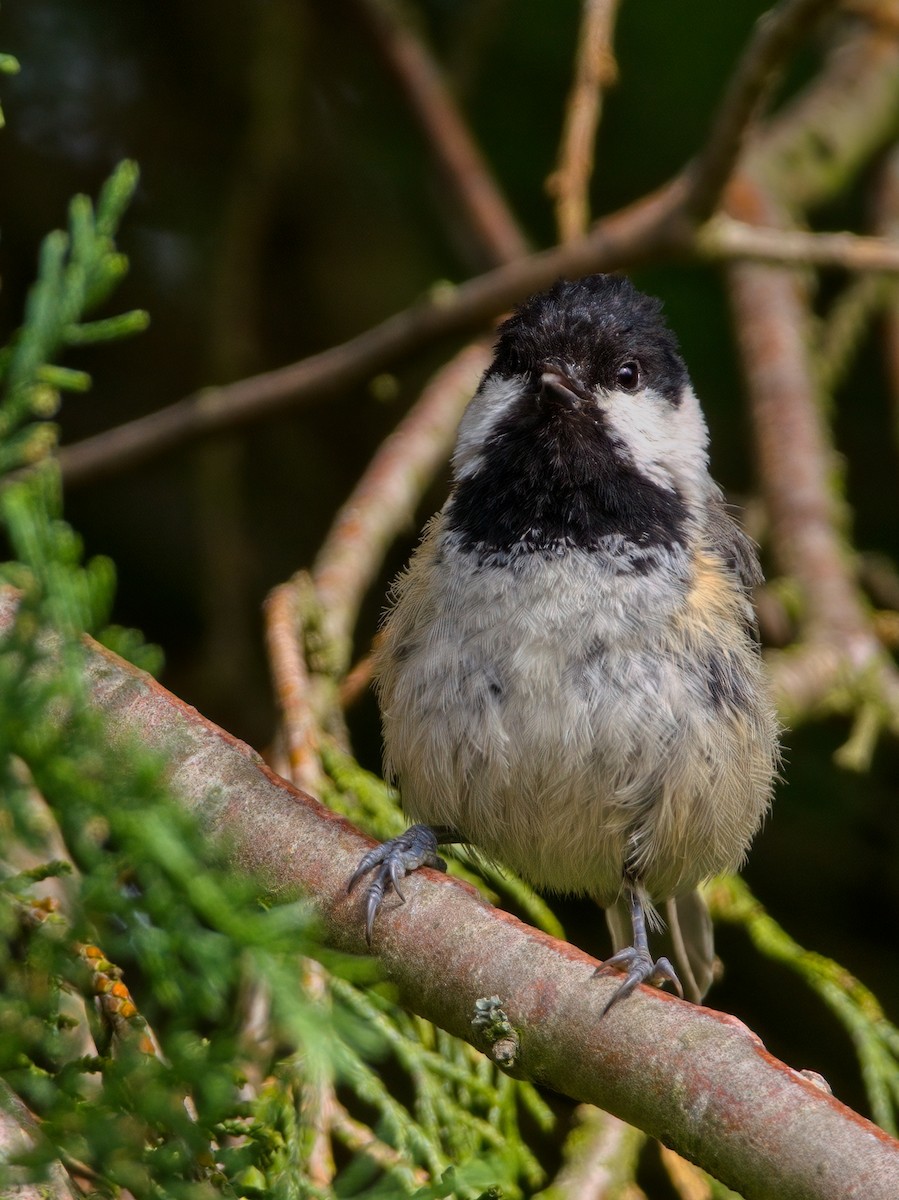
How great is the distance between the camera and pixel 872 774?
12.4ft

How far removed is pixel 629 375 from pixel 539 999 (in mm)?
1340

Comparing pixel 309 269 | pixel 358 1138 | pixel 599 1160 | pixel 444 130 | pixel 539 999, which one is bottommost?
pixel 599 1160

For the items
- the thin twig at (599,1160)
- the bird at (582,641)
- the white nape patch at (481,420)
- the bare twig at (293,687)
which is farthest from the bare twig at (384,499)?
the thin twig at (599,1160)

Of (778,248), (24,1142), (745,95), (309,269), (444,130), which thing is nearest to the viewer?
(24,1142)

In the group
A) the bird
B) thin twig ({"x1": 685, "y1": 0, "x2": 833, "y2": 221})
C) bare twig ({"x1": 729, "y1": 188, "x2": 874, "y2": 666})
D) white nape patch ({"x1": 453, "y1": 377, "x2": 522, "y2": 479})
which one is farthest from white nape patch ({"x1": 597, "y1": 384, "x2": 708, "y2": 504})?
bare twig ({"x1": 729, "y1": 188, "x2": 874, "y2": 666})

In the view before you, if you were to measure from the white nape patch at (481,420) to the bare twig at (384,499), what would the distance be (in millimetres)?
Result: 387

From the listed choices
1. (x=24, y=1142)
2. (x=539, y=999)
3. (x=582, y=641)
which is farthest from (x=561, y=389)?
(x=24, y=1142)

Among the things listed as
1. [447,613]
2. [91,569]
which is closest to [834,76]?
[447,613]

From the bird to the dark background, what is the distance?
117 centimetres

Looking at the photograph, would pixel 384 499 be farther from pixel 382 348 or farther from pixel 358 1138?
pixel 358 1138

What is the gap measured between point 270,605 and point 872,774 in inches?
83.7

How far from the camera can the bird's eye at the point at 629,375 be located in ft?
8.00

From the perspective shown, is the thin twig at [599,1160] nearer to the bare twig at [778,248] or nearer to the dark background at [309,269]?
the dark background at [309,269]

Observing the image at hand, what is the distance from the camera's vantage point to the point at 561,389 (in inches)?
90.4
